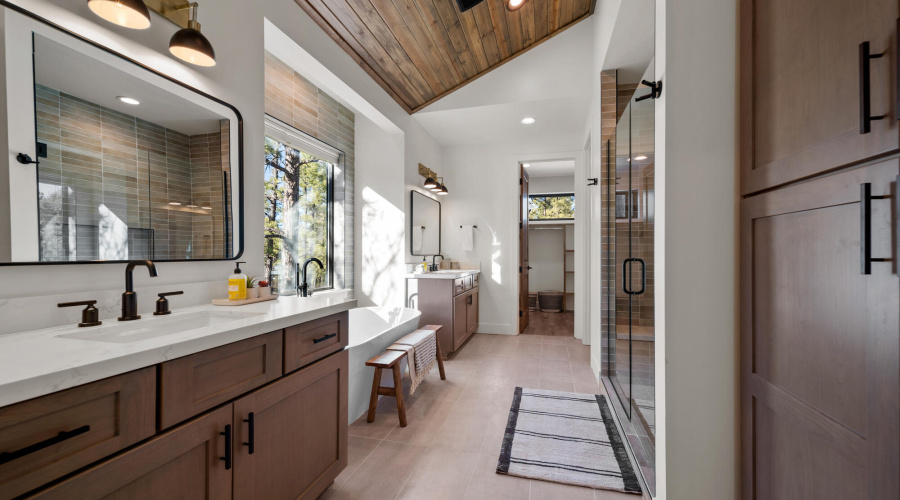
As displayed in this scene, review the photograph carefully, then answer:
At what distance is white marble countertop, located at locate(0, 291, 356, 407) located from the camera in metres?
0.69

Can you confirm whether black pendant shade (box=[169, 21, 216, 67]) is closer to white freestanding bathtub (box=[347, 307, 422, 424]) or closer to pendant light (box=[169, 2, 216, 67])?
pendant light (box=[169, 2, 216, 67])

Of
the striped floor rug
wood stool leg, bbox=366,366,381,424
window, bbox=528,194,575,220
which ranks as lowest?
the striped floor rug

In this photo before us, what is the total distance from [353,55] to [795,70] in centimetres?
289

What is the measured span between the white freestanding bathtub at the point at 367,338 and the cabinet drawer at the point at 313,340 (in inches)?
11.9

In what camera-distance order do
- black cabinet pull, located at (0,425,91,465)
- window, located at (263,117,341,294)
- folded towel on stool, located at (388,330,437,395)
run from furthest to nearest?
window, located at (263,117,341,294), folded towel on stool, located at (388,330,437,395), black cabinet pull, located at (0,425,91,465)

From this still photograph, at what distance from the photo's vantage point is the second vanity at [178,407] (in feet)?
2.32

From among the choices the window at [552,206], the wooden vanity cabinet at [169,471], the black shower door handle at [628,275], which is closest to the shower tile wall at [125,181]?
the wooden vanity cabinet at [169,471]

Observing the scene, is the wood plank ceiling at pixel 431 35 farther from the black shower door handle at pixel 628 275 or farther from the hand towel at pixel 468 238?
the black shower door handle at pixel 628 275

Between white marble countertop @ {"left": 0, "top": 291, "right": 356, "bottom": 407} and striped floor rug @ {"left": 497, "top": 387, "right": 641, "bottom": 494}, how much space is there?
146 cm

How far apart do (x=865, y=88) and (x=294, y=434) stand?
1.87 meters

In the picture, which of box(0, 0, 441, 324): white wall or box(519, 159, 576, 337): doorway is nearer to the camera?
box(0, 0, 441, 324): white wall

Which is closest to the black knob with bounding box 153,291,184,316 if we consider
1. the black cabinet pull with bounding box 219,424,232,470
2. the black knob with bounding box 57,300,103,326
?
the black knob with bounding box 57,300,103,326

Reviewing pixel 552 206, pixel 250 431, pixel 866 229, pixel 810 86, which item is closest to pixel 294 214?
pixel 250 431

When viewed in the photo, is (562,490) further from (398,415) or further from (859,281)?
(859,281)
